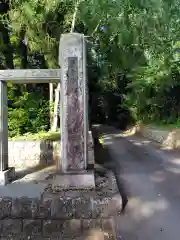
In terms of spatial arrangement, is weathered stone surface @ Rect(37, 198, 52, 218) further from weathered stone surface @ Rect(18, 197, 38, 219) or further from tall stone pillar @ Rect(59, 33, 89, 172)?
tall stone pillar @ Rect(59, 33, 89, 172)

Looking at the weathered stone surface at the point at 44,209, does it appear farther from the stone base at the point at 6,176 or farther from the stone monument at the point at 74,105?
the stone base at the point at 6,176

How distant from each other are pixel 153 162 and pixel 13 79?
3.90m

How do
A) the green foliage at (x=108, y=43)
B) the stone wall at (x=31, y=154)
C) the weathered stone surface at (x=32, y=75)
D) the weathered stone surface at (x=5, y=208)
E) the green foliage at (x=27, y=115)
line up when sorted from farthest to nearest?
1. the green foliage at (x=27, y=115)
2. the green foliage at (x=108, y=43)
3. the stone wall at (x=31, y=154)
4. the weathered stone surface at (x=32, y=75)
5. the weathered stone surface at (x=5, y=208)

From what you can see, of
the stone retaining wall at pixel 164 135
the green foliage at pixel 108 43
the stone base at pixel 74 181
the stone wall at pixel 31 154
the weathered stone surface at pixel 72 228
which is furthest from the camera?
the stone retaining wall at pixel 164 135

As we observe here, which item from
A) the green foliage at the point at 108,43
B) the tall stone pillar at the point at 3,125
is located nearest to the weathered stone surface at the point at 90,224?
the tall stone pillar at the point at 3,125

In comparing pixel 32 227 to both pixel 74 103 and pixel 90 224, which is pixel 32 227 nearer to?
pixel 90 224

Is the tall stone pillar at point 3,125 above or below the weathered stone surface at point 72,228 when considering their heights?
above

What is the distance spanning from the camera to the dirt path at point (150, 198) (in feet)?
12.0

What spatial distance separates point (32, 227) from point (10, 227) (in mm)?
319

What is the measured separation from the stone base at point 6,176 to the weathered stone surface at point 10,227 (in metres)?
1.09

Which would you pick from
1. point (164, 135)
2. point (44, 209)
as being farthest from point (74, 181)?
point (164, 135)

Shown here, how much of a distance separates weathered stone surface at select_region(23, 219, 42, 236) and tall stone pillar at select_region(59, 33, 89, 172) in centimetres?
95

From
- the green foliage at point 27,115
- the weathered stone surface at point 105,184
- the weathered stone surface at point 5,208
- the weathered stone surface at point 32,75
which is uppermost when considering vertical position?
the weathered stone surface at point 32,75

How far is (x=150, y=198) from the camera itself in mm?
4449
